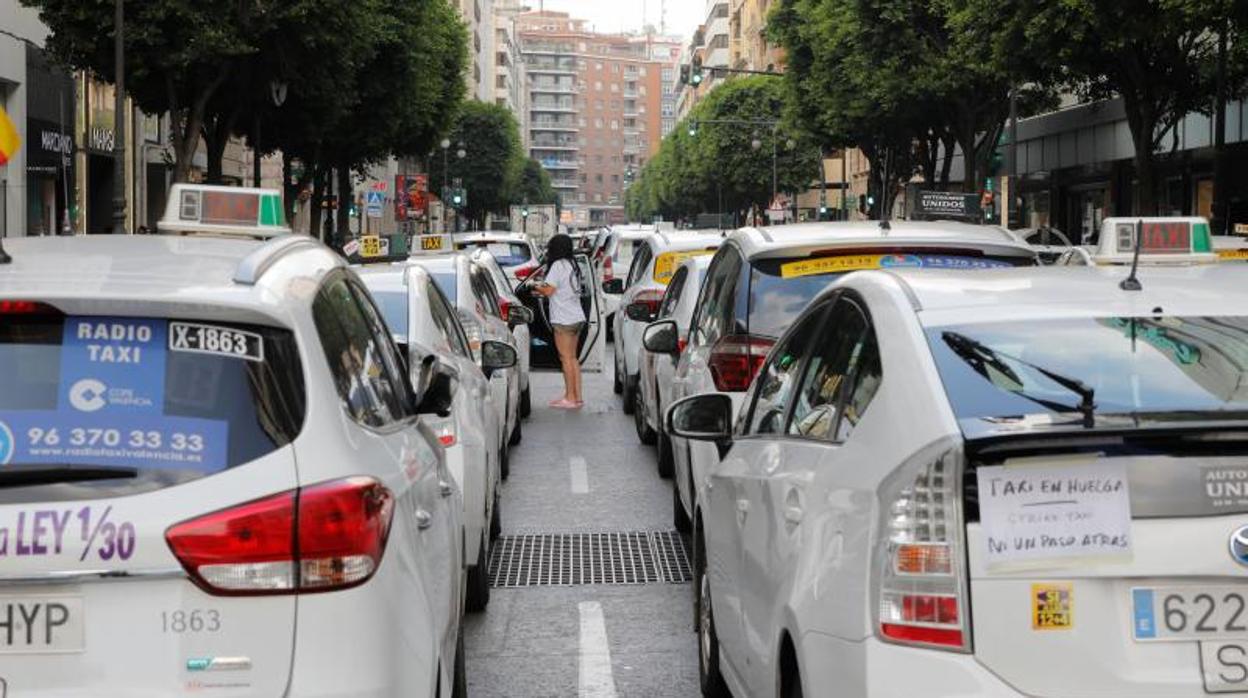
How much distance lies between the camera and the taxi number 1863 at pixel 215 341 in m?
3.69

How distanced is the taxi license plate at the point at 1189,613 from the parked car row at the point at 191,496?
1.50m

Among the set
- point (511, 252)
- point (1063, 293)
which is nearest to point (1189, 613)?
point (1063, 293)

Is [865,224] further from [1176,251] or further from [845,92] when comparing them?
[845,92]

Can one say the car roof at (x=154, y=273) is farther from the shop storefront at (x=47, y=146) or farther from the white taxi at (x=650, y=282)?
the shop storefront at (x=47, y=146)

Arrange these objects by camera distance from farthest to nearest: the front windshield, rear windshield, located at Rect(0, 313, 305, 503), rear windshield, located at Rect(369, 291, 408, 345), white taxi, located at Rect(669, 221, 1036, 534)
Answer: rear windshield, located at Rect(369, 291, 408, 345) < white taxi, located at Rect(669, 221, 1036, 534) < the front windshield < rear windshield, located at Rect(0, 313, 305, 503)

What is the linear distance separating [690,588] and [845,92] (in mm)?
41513

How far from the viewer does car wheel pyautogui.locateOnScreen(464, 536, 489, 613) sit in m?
7.90

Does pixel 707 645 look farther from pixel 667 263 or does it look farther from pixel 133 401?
pixel 667 263

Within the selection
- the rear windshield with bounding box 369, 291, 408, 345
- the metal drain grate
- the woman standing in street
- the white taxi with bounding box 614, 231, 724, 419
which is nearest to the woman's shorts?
the woman standing in street

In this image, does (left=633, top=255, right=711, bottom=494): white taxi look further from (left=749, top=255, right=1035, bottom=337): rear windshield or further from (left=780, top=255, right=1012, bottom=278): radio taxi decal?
(left=780, top=255, right=1012, bottom=278): radio taxi decal

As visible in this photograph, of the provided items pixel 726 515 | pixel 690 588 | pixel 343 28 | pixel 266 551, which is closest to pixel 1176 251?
pixel 726 515

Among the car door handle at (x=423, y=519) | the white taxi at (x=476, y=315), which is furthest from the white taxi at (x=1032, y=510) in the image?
the white taxi at (x=476, y=315)

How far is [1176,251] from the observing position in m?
6.16

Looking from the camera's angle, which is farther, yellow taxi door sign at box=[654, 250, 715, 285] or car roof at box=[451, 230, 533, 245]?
car roof at box=[451, 230, 533, 245]
